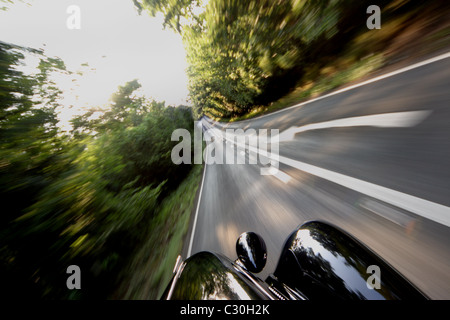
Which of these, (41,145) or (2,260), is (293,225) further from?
(41,145)

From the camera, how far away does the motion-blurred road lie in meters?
2.08

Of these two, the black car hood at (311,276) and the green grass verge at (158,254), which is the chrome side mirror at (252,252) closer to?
the black car hood at (311,276)

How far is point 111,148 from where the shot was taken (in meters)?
6.45

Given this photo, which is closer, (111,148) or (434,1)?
(434,1)

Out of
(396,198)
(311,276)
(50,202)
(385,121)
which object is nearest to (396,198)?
(396,198)

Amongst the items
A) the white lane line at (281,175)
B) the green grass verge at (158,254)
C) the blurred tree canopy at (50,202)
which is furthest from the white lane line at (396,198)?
the blurred tree canopy at (50,202)

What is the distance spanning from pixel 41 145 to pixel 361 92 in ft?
24.5

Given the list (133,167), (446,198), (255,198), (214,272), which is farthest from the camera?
(133,167)

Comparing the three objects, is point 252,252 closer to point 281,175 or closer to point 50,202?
point 281,175

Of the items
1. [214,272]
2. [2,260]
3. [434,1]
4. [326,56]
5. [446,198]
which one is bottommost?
[2,260]

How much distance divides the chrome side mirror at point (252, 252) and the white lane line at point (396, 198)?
6.86 ft

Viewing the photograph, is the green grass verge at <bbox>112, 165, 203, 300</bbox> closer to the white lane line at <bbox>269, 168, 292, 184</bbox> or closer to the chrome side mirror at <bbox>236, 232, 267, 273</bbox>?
the chrome side mirror at <bbox>236, 232, 267, 273</bbox>
